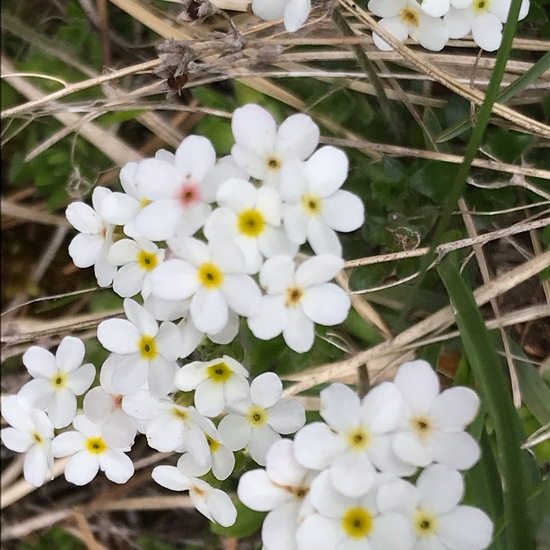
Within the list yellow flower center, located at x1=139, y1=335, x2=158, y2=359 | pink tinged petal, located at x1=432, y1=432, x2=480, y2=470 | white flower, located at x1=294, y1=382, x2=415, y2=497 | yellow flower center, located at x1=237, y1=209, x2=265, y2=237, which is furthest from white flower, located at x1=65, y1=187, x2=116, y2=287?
pink tinged petal, located at x1=432, y1=432, x2=480, y2=470

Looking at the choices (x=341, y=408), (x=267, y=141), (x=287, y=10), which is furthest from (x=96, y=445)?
(x=287, y=10)

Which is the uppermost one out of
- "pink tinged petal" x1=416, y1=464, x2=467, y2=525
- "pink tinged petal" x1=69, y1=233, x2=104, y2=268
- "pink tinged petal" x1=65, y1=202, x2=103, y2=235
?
"pink tinged petal" x1=65, y1=202, x2=103, y2=235

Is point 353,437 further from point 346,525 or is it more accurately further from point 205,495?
point 205,495

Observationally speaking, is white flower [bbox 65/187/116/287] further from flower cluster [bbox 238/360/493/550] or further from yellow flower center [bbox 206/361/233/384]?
flower cluster [bbox 238/360/493/550]

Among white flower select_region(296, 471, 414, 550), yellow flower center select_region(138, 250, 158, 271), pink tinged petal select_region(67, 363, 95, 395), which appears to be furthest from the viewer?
pink tinged petal select_region(67, 363, 95, 395)

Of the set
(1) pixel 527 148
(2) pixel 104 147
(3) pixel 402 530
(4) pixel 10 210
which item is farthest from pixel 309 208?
(4) pixel 10 210

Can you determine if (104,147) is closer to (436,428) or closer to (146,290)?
(146,290)
